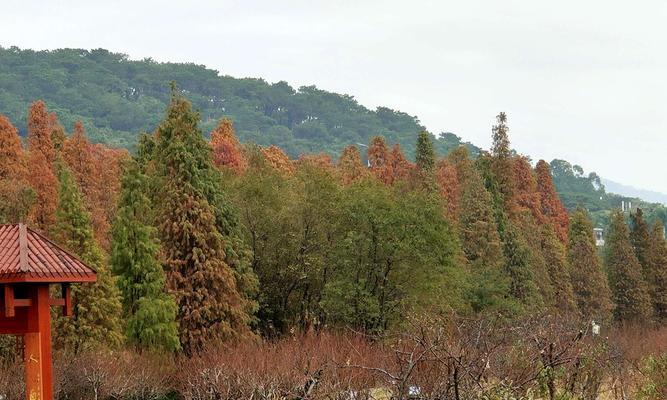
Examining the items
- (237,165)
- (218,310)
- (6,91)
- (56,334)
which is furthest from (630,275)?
(6,91)

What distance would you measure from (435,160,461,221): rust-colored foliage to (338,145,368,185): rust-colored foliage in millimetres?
3394

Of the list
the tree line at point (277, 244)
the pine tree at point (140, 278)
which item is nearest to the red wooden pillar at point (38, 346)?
the tree line at point (277, 244)

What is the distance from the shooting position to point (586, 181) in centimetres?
14088

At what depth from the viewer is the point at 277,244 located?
125ft

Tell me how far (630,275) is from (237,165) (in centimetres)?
1749

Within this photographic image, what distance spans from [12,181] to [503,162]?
25.1 metres

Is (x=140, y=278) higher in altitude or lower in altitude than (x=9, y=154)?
lower

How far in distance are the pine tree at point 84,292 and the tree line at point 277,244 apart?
44mm

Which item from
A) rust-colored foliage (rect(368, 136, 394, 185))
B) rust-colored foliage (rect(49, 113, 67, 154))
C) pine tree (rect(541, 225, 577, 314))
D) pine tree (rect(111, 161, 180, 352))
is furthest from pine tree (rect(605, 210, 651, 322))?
pine tree (rect(111, 161, 180, 352))

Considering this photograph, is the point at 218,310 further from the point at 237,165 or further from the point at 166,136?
the point at 237,165

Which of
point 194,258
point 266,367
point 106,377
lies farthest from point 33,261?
point 194,258

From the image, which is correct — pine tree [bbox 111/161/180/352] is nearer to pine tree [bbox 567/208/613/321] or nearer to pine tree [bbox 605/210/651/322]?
pine tree [bbox 567/208/613/321]

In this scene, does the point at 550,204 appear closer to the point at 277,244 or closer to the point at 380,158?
the point at 380,158

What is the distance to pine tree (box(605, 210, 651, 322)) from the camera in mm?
48812
